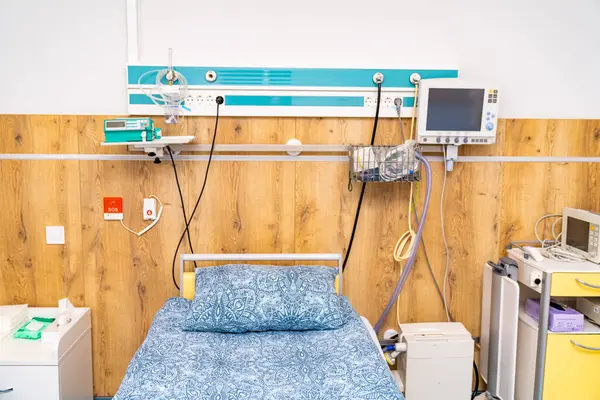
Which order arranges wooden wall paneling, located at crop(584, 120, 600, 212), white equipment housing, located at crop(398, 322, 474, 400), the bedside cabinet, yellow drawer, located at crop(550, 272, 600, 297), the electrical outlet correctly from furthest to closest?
wooden wall paneling, located at crop(584, 120, 600, 212) < the electrical outlet < white equipment housing, located at crop(398, 322, 474, 400) < yellow drawer, located at crop(550, 272, 600, 297) < the bedside cabinet

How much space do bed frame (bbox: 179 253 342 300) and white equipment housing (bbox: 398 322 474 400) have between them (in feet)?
1.71

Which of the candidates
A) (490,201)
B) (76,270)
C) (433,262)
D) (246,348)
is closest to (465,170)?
(490,201)

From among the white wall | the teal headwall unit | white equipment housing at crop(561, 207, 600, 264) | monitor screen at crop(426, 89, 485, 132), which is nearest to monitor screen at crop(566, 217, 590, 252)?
white equipment housing at crop(561, 207, 600, 264)

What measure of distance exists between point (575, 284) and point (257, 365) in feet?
5.27

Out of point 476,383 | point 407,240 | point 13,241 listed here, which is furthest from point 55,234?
point 476,383

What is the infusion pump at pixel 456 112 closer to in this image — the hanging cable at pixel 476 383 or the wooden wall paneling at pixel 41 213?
the hanging cable at pixel 476 383

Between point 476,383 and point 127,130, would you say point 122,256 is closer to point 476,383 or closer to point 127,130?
point 127,130

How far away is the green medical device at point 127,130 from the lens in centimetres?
258

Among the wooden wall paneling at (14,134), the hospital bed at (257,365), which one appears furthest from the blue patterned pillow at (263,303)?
the wooden wall paneling at (14,134)

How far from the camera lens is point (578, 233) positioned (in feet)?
9.30

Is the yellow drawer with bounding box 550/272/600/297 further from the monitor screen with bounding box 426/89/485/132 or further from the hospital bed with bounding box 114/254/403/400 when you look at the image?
the hospital bed with bounding box 114/254/403/400

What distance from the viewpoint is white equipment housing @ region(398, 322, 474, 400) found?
278 centimetres

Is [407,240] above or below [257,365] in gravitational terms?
above

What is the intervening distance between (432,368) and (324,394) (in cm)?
106
